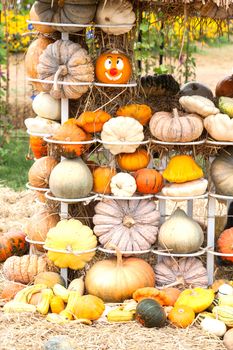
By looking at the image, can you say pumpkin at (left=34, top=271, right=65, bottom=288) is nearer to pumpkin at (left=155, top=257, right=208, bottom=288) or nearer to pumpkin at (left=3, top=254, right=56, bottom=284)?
pumpkin at (left=3, top=254, right=56, bottom=284)

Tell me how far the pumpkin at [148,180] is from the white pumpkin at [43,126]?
78 cm

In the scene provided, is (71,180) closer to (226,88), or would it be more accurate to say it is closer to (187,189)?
(187,189)

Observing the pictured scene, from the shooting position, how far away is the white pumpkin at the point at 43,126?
22.3ft

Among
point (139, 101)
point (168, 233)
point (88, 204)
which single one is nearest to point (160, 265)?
→ point (168, 233)

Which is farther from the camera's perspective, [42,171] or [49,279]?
[42,171]

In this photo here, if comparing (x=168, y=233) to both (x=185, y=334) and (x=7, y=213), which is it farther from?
(x=7, y=213)

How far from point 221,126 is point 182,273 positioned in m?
1.19

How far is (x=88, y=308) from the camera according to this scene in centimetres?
613

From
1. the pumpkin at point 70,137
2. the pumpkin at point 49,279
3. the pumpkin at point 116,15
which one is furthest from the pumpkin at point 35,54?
the pumpkin at point 49,279

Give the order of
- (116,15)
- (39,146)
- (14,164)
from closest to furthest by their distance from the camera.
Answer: (116,15) < (39,146) < (14,164)

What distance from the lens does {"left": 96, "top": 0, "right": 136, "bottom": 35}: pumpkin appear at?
641 centimetres

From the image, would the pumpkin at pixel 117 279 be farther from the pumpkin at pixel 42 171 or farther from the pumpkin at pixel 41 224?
the pumpkin at pixel 42 171

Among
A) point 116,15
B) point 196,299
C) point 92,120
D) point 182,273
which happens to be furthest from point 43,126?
point 196,299

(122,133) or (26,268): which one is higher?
(122,133)
